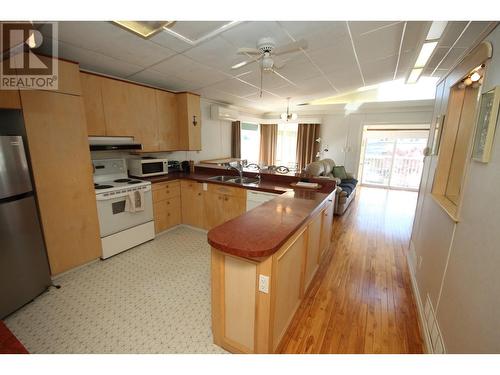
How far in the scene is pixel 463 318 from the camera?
3.67 feet

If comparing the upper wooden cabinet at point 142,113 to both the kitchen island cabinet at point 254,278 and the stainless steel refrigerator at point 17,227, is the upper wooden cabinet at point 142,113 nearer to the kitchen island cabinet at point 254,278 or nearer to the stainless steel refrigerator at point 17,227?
the stainless steel refrigerator at point 17,227

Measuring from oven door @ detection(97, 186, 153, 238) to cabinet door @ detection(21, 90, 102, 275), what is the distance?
0.07m

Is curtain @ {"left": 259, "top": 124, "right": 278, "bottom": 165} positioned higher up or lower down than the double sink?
higher up

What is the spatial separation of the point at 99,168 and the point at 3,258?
1500 mm

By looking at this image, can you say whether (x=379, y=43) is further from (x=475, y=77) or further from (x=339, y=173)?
(x=339, y=173)

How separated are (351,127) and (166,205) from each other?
561cm

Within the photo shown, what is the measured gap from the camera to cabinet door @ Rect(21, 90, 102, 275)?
1.98 m

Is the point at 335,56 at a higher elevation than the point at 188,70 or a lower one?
higher

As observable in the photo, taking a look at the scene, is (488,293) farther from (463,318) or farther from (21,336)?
(21,336)

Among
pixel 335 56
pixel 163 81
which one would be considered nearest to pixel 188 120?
pixel 163 81

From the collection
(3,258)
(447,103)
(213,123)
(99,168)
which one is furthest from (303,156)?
(3,258)

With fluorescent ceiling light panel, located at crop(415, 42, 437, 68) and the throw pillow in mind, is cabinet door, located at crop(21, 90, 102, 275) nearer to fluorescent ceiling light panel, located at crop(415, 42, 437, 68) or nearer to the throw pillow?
fluorescent ceiling light panel, located at crop(415, 42, 437, 68)

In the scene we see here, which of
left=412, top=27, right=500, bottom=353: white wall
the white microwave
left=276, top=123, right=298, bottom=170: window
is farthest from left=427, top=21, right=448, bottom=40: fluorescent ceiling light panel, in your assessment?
left=276, top=123, right=298, bottom=170: window

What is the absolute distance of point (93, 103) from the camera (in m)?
2.60
